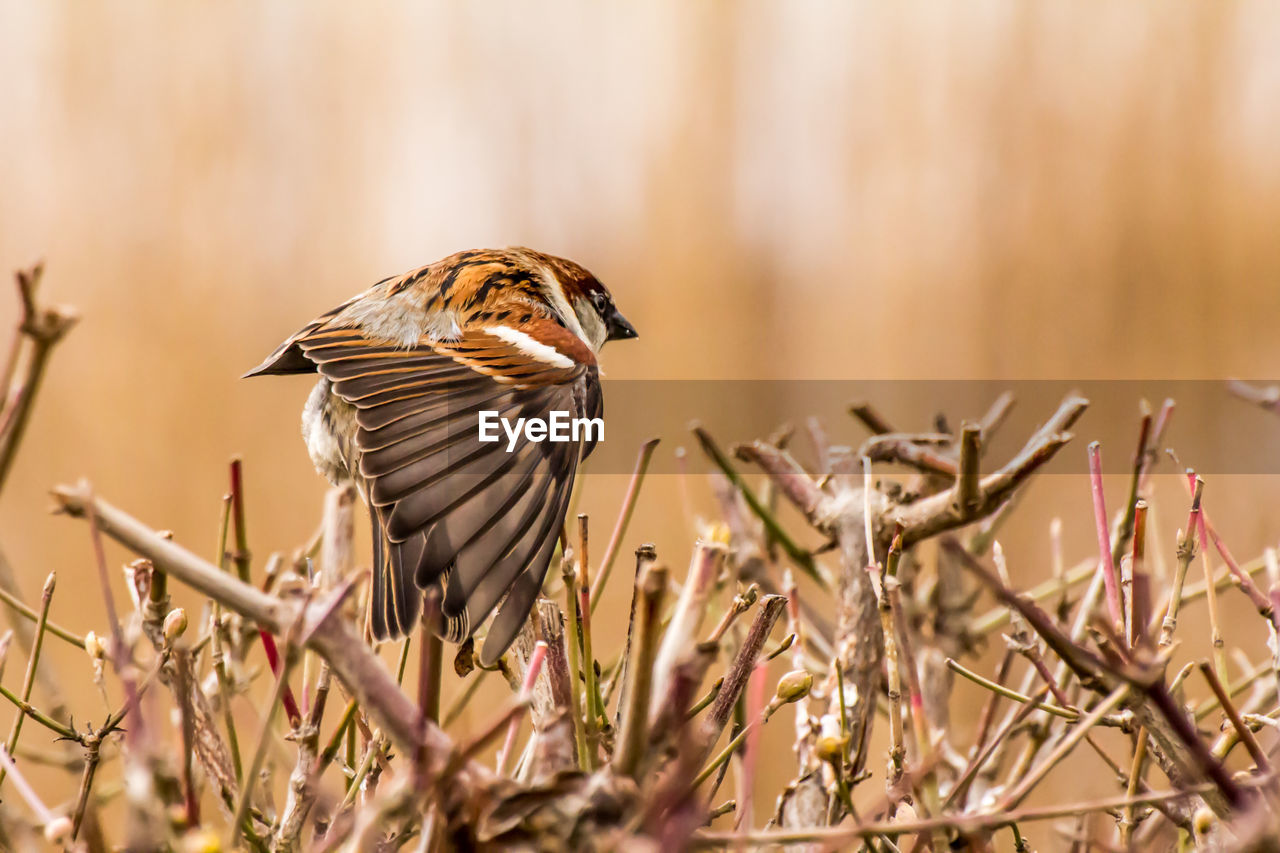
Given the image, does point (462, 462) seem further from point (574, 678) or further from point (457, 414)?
point (574, 678)

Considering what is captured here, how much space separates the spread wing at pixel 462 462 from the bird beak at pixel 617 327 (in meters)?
0.26

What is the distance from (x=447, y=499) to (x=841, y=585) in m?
0.28

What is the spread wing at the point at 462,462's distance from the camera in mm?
507

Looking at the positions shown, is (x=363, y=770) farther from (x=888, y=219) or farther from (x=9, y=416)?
(x=888, y=219)

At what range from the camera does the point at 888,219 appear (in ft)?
6.27

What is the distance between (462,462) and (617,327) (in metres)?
0.59

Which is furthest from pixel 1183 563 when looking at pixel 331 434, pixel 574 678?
pixel 331 434

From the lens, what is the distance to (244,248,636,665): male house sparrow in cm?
52

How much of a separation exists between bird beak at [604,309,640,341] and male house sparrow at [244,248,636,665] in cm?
2

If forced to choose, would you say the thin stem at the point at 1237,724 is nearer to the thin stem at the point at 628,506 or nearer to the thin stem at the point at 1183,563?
the thin stem at the point at 1183,563

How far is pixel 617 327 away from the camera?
1200 mm

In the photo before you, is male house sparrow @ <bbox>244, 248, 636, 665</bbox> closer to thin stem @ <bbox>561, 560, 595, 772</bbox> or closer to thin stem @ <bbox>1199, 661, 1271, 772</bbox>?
thin stem @ <bbox>561, 560, 595, 772</bbox>

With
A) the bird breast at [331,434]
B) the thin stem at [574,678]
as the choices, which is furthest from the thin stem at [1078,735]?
the bird breast at [331,434]

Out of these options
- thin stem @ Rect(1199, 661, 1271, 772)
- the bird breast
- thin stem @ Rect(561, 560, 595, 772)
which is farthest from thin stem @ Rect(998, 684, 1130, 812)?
the bird breast
